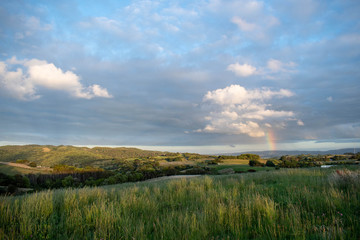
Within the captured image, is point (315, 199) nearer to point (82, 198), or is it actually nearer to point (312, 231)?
point (312, 231)

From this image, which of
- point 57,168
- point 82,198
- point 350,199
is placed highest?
point 350,199

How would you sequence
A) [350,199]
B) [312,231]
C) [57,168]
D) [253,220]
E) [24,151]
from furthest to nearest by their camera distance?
[24,151]
[57,168]
[350,199]
[253,220]
[312,231]

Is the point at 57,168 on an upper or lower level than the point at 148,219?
lower

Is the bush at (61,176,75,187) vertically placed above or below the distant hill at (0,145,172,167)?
below

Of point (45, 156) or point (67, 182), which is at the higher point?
point (45, 156)

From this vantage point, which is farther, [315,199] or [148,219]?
[315,199]

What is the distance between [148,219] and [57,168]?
365ft

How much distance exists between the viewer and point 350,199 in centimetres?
649

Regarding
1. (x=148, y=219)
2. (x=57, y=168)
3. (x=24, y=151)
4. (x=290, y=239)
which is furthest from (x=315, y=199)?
(x=24, y=151)

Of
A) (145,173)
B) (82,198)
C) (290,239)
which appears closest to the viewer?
(290,239)

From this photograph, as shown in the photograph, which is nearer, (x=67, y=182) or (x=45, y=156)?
(x=67, y=182)

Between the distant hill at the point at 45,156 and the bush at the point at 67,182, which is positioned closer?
the bush at the point at 67,182

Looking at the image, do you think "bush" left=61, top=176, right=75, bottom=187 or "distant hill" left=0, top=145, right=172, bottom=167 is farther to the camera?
"distant hill" left=0, top=145, right=172, bottom=167

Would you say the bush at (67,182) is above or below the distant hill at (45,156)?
below
